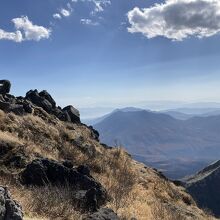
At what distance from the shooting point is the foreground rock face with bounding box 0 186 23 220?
30.3ft

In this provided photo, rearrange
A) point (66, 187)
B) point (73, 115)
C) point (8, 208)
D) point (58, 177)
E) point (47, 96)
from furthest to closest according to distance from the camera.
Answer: point (47, 96), point (73, 115), point (58, 177), point (66, 187), point (8, 208)

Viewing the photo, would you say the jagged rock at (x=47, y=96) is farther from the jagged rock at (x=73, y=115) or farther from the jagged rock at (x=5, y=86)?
the jagged rock at (x=5, y=86)

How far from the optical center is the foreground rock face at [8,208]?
9.23 m

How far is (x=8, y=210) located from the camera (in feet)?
30.9

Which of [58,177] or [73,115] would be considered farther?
[73,115]

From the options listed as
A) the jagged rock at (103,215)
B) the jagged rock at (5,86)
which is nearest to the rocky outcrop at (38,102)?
the jagged rock at (5,86)

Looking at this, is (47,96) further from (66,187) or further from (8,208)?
(8,208)

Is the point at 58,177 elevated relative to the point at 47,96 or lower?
lower

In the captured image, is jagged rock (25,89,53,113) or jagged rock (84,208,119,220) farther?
jagged rock (25,89,53,113)

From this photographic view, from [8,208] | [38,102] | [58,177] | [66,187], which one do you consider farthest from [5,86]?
[8,208]

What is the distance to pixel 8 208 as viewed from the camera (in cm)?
945

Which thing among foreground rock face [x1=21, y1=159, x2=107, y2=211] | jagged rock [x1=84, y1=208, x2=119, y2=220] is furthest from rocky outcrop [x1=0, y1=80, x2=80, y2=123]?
jagged rock [x1=84, y1=208, x2=119, y2=220]

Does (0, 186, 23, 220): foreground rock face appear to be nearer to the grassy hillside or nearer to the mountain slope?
the mountain slope

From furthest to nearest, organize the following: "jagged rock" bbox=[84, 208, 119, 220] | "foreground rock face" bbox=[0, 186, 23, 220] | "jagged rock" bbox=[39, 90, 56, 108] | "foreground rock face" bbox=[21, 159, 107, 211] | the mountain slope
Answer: "jagged rock" bbox=[39, 90, 56, 108] → "foreground rock face" bbox=[21, 159, 107, 211] → the mountain slope → "jagged rock" bbox=[84, 208, 119, 220] → "foreground rock face" bbox=[0, 186, 23, 220]
